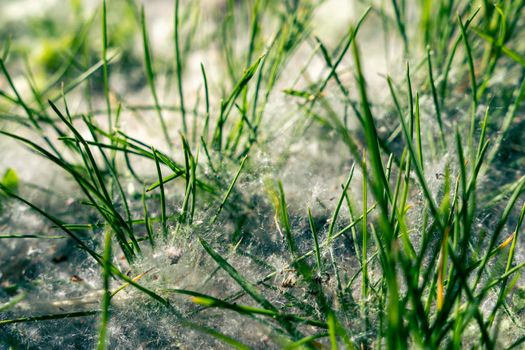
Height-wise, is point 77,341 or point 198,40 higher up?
point 198,40

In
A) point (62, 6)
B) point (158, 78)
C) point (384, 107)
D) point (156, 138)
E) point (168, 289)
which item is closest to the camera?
point (168, 289)

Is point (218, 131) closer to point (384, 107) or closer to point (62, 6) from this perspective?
point (384, 107)

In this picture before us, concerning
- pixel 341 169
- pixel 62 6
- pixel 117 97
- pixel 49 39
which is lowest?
pixel 341 169

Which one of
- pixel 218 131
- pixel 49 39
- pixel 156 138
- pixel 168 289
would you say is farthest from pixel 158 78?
pixel 168 289

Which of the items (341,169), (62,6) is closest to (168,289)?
(341,169)

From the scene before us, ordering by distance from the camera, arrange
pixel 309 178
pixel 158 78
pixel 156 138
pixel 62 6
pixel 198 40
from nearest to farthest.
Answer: pixel 309 178
pixel 156 138
pixel 158 78
pixel 198 40
pixel 62 6

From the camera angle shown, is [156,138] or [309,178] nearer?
[309,178]

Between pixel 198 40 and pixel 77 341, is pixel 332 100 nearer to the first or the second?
pixel 198 40
